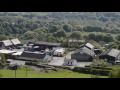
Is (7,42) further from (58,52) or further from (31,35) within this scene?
(58,52)

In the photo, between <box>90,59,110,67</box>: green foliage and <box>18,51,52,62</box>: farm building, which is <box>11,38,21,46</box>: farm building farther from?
<box>90,59,110,67</box>: green foliage

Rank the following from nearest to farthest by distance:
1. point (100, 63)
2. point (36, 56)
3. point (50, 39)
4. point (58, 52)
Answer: point (100, 63)
point (36, 56)
point (58, 52)
point (50, 39)

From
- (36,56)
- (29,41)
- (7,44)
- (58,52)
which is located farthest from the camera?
(29,41)

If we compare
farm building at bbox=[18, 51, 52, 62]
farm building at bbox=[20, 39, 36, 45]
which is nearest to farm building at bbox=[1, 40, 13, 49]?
farm building at bbox=[20, 39, 36, 45]

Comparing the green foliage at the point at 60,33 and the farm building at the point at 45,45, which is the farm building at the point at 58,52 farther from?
the green foliage at the point at 60,33

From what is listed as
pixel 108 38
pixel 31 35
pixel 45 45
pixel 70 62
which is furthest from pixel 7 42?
pixel 108 38

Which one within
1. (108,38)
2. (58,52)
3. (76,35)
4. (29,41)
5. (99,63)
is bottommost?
(99,63)
